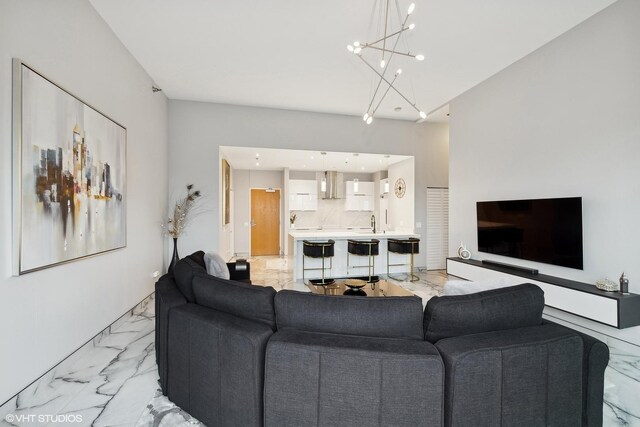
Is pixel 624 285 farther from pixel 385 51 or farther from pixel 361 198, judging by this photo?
pixel 361 198

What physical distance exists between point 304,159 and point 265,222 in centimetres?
289

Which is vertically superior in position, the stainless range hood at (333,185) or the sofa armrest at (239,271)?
the stainless range hood at (333,185)

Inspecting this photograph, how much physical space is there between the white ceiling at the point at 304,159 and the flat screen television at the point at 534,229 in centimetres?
255

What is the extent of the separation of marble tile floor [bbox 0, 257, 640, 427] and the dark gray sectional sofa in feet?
1.72

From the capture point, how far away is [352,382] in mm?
1308

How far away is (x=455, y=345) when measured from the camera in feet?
4.38

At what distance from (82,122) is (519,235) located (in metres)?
5.07

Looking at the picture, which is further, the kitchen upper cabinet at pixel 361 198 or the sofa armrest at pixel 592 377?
the kitchen upper cabinet at pixel 361 198

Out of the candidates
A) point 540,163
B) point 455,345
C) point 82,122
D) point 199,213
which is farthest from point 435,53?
point 199,213

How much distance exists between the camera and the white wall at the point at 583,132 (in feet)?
9.02

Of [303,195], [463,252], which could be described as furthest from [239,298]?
[303,195]

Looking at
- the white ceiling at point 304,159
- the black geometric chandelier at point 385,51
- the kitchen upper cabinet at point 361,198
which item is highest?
the black geometric chandelier at point 385,51

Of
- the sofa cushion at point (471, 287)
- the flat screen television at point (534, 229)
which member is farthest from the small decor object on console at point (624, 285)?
the sofa cushion at point (471, 287)

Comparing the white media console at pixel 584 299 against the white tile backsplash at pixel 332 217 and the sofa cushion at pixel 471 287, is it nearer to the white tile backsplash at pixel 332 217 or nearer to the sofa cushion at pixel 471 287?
the sofa cushion at pixel 471 287
